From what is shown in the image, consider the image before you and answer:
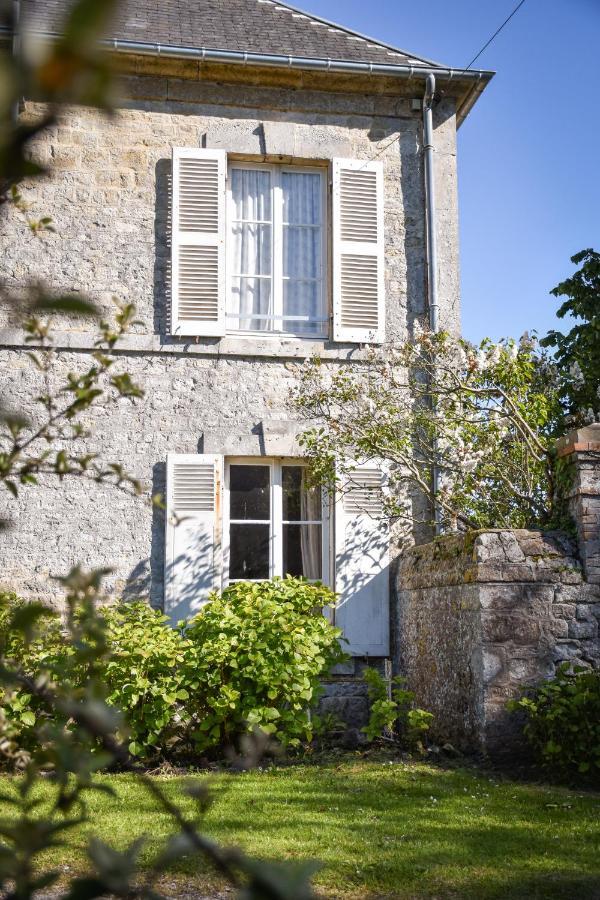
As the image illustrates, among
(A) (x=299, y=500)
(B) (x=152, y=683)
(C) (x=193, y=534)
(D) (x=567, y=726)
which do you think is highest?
(A) (x=299, y=500)

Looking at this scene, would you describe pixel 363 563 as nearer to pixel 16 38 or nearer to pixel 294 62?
pixel 294 62

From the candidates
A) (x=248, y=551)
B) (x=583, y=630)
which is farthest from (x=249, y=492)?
(x=583, y=630)

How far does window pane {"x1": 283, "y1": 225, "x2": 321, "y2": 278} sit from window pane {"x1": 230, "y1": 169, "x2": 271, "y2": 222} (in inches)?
10.3

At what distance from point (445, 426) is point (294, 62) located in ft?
11.3

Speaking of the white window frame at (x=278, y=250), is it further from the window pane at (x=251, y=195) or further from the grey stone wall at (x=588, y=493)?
the grey stone wall at (x=588, y=493)

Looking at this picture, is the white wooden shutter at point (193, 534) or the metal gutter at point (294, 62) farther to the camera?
the metal gutter at point (294, 62)

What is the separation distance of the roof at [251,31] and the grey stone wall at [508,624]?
4.71 meters

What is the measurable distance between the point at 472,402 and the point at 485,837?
12.1 feet

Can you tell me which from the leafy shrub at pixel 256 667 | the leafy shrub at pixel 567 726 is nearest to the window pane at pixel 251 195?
the leafy shrub at pixel 256 667

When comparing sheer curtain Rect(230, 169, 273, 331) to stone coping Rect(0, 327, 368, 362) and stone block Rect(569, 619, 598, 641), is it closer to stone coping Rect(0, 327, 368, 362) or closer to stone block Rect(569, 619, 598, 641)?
stone coping Rect(0, 327, 368, 362)

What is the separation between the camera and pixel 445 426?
721 centimetres

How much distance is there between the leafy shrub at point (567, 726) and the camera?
5.24 metres

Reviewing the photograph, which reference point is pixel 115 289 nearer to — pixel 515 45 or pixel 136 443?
pixel 136 443

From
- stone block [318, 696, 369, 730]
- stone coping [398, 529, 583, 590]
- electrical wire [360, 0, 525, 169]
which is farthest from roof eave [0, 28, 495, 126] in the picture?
stone block [318, 696, 369, 730]
